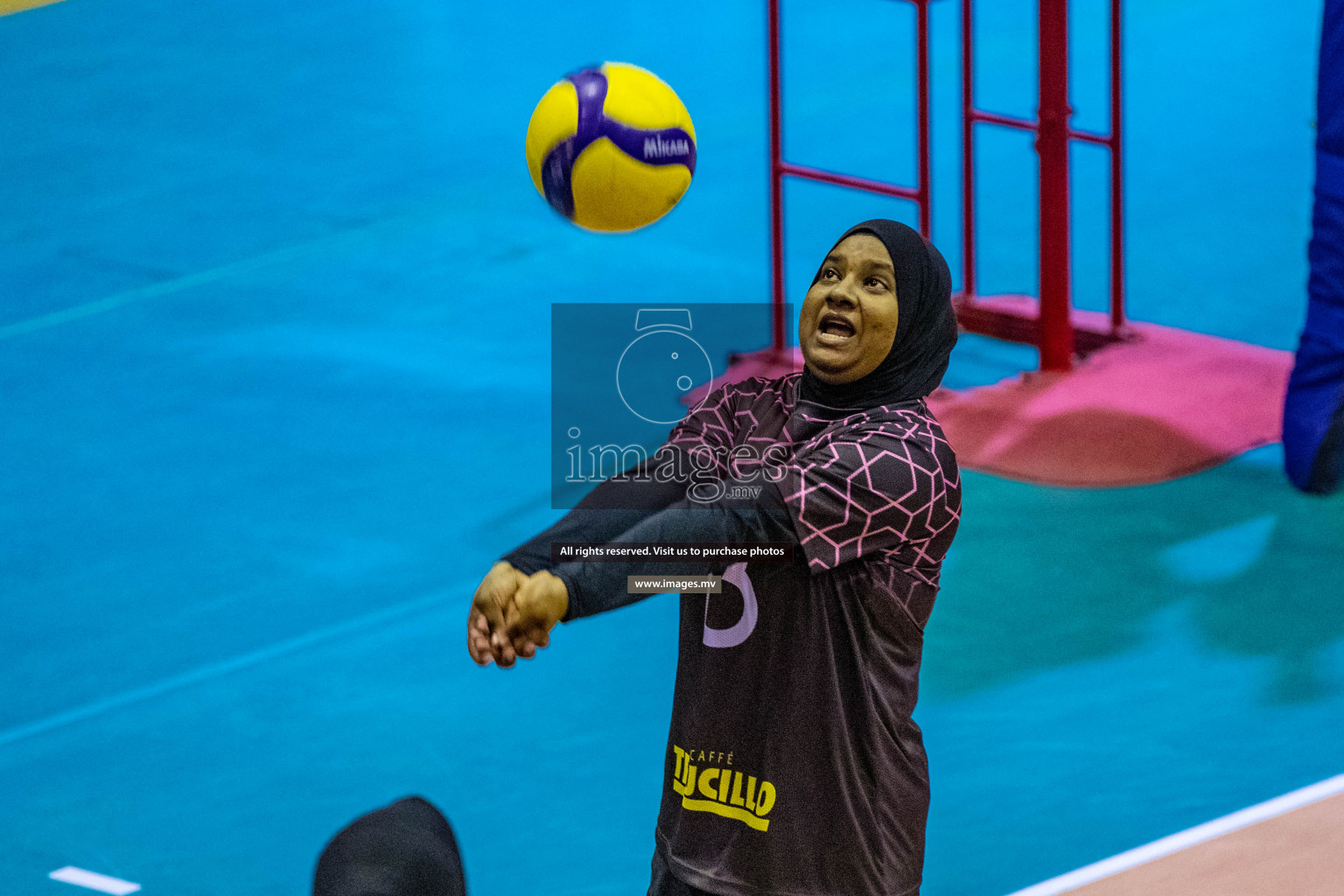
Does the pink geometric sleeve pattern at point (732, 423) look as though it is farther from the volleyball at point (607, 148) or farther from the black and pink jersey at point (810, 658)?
the volleyball at point (607, 148)

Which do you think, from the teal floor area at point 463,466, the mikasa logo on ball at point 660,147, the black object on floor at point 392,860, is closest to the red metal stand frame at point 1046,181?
the teal floor area at point 463,466

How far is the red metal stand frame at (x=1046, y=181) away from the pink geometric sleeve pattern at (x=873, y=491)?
5281 millimetres

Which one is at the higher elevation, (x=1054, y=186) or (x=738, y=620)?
(x=1054, y=186)

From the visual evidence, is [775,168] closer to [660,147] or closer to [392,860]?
[660,147]

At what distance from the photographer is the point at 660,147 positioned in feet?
18.0

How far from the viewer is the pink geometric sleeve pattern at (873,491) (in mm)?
3318

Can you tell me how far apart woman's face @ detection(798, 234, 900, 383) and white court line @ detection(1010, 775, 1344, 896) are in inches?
99.0

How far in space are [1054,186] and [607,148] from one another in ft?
13.0

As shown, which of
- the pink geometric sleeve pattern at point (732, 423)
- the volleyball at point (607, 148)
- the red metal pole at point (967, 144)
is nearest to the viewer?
the pink geometric sleeve pattern at point (732, 423)

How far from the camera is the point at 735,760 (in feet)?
11.9

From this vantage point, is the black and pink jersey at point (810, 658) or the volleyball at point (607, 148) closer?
the black and pink jersey at point (810, 658)

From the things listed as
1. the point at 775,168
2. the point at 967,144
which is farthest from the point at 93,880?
the point at 967,144

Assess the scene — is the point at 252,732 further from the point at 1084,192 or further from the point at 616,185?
the point at 1084,192

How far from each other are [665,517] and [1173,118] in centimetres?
1080
